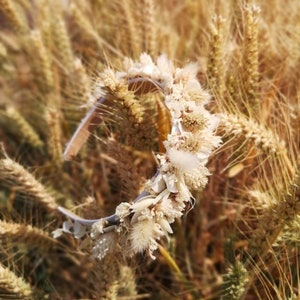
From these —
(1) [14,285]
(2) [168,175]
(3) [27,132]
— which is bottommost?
(1) [14,285]

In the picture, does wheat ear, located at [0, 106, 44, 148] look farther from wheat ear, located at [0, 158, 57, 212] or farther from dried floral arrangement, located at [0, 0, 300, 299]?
wheat ear, located at [0, 158, 57, 212]

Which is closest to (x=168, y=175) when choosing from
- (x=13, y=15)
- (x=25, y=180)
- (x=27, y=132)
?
(x=25, y=180)

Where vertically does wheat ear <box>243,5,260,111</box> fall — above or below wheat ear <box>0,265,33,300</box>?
above

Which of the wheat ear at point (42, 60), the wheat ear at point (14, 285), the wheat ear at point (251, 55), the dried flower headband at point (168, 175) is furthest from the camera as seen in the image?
the wheat ear at point (42, 60)

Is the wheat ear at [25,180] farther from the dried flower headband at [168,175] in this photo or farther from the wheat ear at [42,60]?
the wheat ear at [42,60]

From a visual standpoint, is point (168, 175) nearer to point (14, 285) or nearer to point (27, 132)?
point (14, 285)

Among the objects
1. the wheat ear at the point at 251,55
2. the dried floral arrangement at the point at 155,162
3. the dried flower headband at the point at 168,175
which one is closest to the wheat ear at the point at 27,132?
the dried floral arrangement at the point at 155,162

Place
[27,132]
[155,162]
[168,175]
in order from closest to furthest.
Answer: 1. [168,175]
2. [155,162]
3. [27,132]

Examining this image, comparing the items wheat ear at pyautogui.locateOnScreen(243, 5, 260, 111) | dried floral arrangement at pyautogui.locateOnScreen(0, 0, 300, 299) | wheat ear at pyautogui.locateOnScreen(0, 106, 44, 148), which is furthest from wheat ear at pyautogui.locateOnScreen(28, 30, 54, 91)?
wheat ear at pyautogui.locateOnScreen(243, 5, 260, 111)
